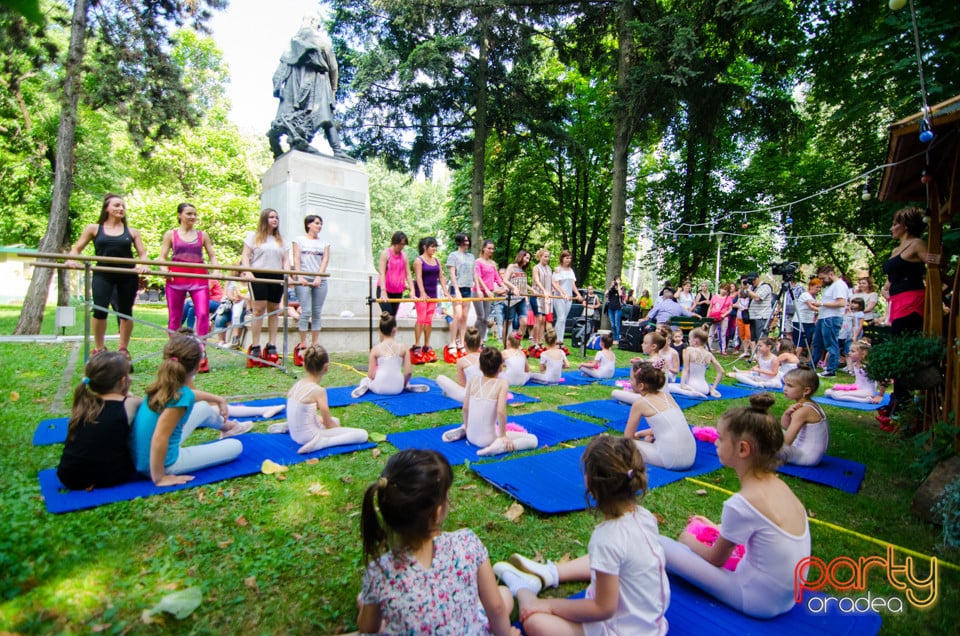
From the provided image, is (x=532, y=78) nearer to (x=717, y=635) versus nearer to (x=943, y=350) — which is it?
(x=943, y=350)

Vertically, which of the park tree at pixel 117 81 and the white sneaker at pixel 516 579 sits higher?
the park tree at pixel 117 81

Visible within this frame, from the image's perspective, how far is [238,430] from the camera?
4.85m

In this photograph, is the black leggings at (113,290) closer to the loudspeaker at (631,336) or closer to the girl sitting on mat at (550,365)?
the girl sitting on mat at (550,365)

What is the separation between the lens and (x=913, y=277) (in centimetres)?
548

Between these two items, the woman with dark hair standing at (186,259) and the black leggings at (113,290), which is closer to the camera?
the black leggings at (113,290)

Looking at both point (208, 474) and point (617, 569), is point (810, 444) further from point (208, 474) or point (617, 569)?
point (208, 474)

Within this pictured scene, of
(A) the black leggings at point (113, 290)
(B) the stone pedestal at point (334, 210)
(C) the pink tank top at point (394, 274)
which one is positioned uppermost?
(B) the stone pedestal at point (334, 210)

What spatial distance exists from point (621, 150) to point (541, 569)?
15363 mm

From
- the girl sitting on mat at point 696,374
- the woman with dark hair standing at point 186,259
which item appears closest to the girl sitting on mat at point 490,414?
the girl sitting on mat at point 696,374

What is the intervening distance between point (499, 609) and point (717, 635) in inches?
41.6

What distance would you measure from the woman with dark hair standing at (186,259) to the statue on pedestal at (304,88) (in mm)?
5285

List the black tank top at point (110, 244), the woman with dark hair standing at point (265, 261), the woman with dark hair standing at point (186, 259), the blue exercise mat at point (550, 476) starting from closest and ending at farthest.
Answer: the blue exercise mat at point (550, 476) → the black tank top at point (110, 244) → the woman with dark hair standing at point (186, 259) → the woman with dark hair standing at point (265, 261)

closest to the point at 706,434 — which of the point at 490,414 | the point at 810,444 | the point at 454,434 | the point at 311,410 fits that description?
the point at 810,444

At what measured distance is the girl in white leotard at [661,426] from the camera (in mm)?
4328
